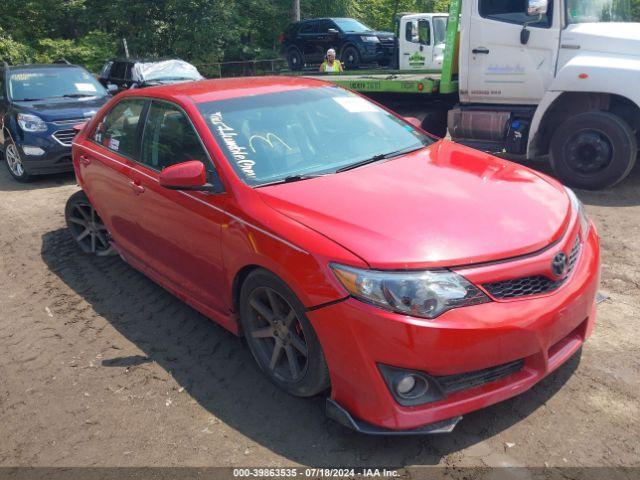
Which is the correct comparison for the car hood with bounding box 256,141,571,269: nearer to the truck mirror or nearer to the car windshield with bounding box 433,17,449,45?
the truck mirror

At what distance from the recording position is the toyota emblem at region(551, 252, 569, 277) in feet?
8.90

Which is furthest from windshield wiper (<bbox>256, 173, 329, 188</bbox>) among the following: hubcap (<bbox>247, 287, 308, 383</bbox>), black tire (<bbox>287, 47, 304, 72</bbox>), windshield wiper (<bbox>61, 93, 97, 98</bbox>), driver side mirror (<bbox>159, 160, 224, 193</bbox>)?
black tire (<bbox>287, 47, 304, 72</bbox>)

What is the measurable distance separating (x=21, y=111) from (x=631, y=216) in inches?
318

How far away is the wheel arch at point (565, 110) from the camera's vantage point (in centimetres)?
655

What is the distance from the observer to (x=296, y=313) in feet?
9.26

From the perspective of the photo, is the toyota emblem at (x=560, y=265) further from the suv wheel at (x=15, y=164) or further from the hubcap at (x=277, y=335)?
the suv wheel at (x=15, y=164)

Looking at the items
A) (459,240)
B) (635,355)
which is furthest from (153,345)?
(635,355)

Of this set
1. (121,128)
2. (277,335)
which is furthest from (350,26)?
(277,335)

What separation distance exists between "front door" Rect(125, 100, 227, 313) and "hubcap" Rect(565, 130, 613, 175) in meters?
4.76

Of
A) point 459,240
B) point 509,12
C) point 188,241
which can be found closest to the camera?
point 459,240

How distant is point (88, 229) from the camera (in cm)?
541

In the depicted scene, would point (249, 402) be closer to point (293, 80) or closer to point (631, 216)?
point (293, 80)

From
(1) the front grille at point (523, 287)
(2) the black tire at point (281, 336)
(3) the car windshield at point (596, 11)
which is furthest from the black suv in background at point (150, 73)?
(1) the front grille at point (523, 287)

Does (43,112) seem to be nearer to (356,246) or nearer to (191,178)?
(191,178)
